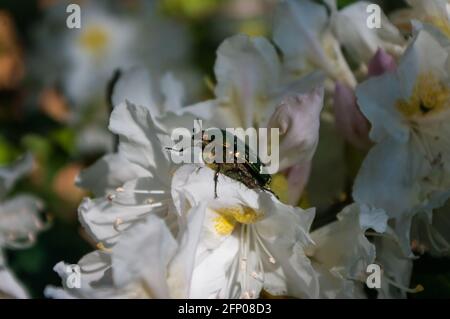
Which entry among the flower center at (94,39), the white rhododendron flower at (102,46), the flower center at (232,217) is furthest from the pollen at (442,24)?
the flower center at (94,39)

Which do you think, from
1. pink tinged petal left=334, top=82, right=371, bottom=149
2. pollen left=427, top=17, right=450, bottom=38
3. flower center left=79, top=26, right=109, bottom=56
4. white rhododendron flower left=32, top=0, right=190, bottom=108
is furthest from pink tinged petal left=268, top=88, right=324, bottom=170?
flower center left=79, top=26, right=109, bottom=56

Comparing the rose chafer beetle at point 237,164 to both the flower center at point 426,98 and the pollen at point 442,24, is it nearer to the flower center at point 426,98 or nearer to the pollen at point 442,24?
the flower center at point 426,98
